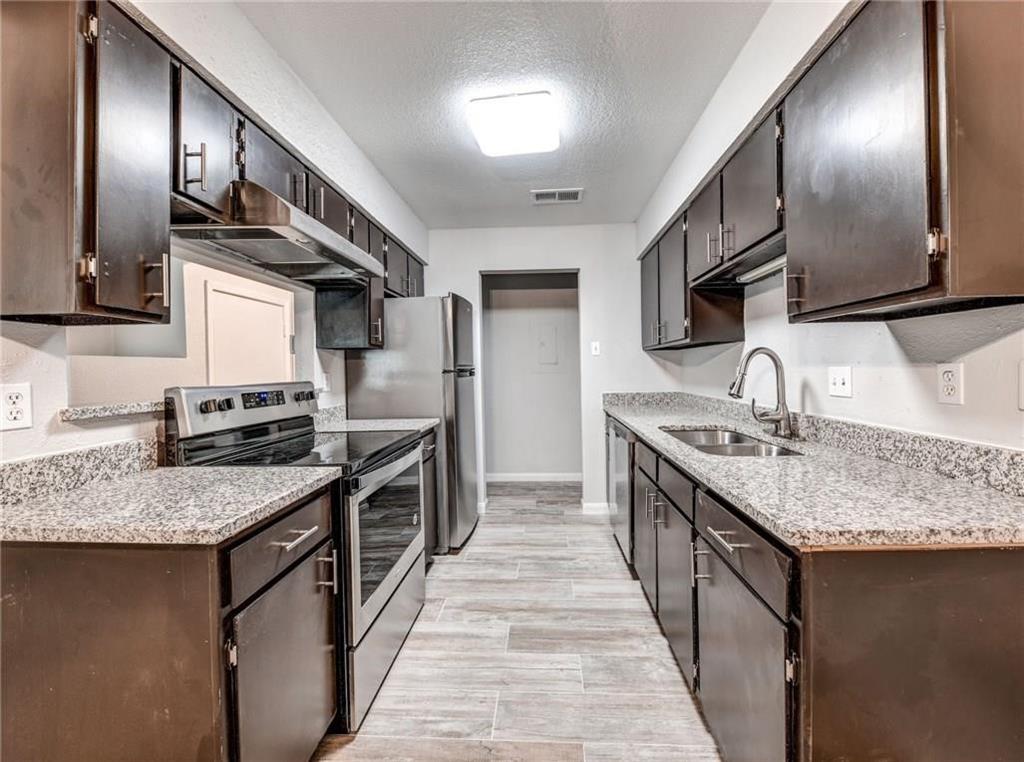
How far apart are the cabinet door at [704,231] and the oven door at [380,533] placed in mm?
1710

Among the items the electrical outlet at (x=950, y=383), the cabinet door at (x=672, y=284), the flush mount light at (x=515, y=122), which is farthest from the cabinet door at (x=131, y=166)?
the cabinet door at (x=672, y=284)

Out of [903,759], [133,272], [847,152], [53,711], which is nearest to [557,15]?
[847,152]

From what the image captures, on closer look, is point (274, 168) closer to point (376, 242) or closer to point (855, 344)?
point (376, 242)

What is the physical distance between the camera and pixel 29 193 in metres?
1.13

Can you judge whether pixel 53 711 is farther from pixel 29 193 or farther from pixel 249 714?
pixel 29 193

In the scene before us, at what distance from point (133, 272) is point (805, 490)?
1.75m

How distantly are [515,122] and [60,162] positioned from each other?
1678mm

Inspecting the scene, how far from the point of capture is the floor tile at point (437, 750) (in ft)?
5.08

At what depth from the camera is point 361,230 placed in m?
2.80

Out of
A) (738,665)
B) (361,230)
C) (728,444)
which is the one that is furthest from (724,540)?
(361,230)

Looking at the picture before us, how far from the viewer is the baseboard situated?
5.39 metres

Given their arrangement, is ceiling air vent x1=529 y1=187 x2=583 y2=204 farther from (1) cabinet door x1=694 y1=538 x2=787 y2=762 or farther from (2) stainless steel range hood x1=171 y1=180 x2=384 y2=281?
(1) cabinet door x1=694 y1=538 x2=787 y2=762

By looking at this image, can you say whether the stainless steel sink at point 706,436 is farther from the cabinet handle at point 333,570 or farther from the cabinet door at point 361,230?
the cabinet door at point 361,230

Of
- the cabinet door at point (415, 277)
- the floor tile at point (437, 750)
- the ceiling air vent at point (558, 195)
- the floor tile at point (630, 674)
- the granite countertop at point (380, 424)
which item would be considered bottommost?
the floor tile at point (437, 750)
